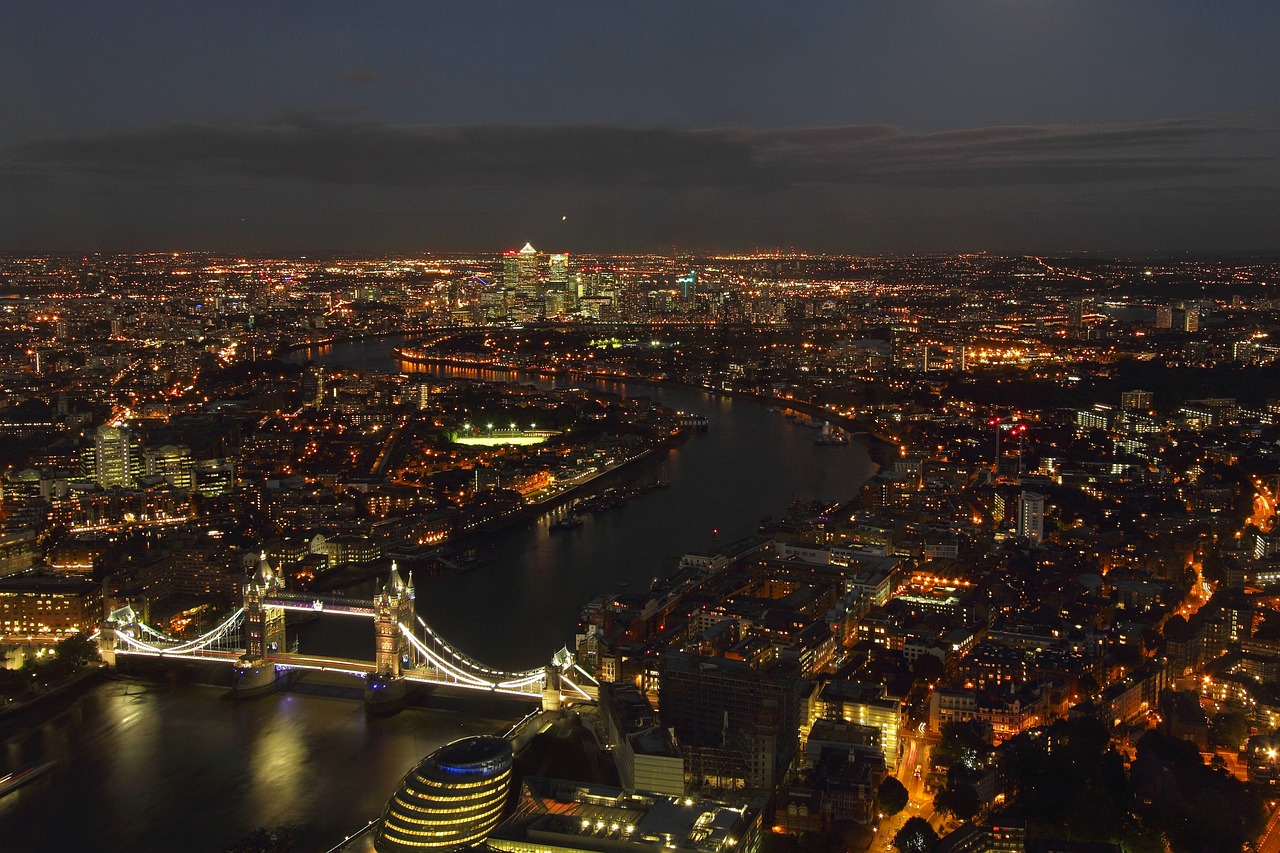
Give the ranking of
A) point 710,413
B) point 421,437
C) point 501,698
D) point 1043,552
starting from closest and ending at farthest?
1. point 501,698
2. point 1043,552
3. point 421,437
4. point 710,413

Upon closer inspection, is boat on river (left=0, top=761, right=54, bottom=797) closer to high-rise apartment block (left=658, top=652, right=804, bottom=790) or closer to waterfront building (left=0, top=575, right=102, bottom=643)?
waterfront building (left=0, top=575, right=102, bottom=643)

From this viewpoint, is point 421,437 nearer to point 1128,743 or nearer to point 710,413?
point 710,413

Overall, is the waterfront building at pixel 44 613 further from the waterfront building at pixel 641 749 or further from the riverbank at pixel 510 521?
the waterfront building at pixel 641 749

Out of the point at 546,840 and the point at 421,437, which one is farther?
the point at 421,437

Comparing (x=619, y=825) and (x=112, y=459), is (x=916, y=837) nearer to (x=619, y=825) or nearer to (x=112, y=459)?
(x=619, y=825)

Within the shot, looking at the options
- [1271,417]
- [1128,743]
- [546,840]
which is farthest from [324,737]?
[1271,417]

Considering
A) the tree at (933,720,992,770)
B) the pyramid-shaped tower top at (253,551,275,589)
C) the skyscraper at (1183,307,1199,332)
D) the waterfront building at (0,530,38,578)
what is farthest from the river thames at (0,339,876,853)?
the skyscraper at (1183,307,1199,332)
